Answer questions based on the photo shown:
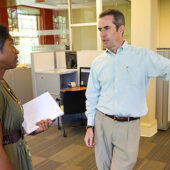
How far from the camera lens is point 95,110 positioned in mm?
1863

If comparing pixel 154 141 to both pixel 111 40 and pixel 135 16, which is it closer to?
pixel 135 16

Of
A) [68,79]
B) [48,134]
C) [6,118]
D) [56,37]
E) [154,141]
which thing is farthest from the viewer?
[56,37]

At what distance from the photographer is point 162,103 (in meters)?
4.39

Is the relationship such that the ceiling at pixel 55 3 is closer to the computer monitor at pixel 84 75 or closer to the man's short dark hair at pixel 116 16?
the computer monitor at pixel 84 75

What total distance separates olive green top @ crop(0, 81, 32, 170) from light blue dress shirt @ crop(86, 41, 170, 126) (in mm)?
662

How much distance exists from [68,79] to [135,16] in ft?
6.24

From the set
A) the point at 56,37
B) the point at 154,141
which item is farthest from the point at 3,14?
the point at 154,141

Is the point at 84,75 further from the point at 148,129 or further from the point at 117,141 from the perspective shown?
the point at 117,141

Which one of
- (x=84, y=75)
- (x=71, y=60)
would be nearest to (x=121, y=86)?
(x=84, y=75)

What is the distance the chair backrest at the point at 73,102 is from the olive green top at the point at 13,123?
9.21 ft

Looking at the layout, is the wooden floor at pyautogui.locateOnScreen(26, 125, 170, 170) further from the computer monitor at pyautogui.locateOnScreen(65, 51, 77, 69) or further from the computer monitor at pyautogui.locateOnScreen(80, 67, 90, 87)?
the computer monitor at pyautogui.locateOnScreen(65, 51, 77, 69)

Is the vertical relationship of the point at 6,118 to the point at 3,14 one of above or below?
below

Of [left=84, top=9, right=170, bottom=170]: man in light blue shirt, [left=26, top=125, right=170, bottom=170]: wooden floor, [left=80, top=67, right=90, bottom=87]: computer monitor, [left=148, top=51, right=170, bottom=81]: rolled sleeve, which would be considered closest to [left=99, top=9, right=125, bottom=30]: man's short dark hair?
[left=84, top=9, right=170, bottom=170]: man in light blue shirt

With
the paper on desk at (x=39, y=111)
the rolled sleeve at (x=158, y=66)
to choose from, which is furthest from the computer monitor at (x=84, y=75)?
the paper on desk at (x=39, y=111)
